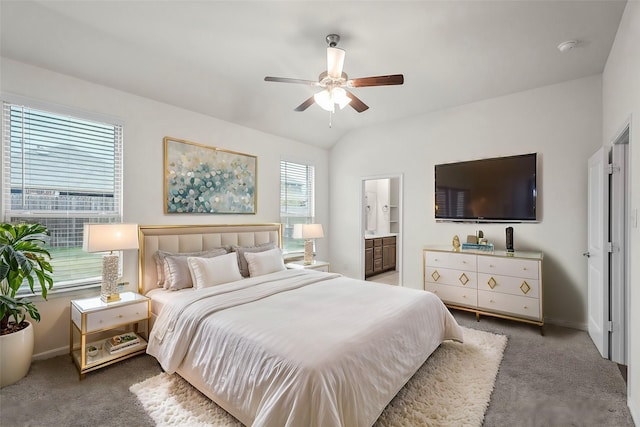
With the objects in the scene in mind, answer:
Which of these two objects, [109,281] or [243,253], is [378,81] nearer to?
[243,253]

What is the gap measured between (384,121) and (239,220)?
2822 millimetres

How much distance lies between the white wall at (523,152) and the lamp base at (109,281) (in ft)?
12.1

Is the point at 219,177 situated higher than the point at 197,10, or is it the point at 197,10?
the point at 197,10

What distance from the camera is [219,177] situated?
396cm

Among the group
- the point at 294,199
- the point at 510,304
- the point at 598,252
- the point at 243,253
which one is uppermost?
the point at 294,199

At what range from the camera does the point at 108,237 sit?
2.62 meters

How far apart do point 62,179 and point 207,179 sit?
1.42m

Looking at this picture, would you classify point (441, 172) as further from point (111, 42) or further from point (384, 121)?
point (111, 42)

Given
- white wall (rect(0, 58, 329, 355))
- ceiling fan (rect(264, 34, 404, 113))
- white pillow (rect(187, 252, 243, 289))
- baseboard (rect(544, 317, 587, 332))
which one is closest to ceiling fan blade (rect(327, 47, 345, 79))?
ceiling fan (rect(264, 34, 404, 113))

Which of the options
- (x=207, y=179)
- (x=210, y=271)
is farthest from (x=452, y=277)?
(x=207, y=179)

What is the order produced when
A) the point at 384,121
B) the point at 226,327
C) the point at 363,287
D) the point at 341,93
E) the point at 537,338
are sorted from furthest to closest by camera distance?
the point at 384,121 → the point at 537,338 → the point at 363,287 → the point at 341,93 → the point at 226,327

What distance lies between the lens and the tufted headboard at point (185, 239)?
3.13 metres

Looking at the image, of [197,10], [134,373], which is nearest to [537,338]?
[134,373]

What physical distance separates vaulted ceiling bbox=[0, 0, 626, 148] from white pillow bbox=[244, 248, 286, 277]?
1.91 meters
